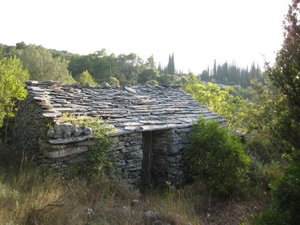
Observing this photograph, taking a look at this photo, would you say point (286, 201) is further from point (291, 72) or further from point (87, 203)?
point (87, 203)

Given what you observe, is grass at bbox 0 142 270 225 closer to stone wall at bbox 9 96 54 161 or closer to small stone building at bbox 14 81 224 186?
stone wall at bbox 9 96 54 161

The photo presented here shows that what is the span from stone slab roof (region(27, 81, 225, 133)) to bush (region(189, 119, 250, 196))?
82 cm

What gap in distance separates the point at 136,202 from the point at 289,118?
3.45 metres

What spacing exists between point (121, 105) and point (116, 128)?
1.79 meters

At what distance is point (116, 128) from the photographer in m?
7.78

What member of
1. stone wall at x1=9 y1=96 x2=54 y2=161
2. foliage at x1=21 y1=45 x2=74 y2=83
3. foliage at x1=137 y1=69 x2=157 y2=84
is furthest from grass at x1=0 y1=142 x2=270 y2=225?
foliage at x1=137 y1=69 x2=157 y2=84

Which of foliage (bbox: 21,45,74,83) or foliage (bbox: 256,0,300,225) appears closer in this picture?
foliage (bbox: 256,0,300,225)

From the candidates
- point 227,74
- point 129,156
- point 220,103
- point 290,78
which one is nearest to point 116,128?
point 129,156

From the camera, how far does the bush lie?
26.1 feet

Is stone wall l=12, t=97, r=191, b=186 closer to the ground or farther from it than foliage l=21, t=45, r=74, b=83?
closer to the ground

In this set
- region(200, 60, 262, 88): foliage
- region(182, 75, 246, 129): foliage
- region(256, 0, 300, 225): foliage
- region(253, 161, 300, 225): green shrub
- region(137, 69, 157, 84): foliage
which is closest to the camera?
region(253, 161, 300, 225): green shrub

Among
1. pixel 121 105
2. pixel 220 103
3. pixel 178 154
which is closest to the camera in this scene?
pixel 178 154

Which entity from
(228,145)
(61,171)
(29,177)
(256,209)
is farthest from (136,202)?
(228,145)

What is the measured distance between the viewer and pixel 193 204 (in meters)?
7.18
